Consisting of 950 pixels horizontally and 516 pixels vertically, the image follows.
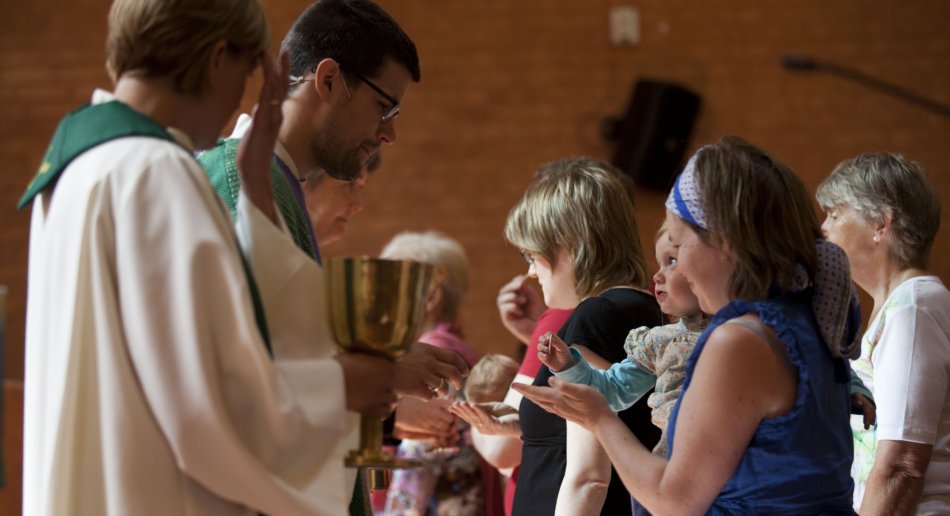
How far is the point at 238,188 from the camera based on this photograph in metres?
2.22

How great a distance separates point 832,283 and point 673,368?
47cm

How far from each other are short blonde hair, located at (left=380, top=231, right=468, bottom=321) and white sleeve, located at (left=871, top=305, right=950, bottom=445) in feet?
6.44

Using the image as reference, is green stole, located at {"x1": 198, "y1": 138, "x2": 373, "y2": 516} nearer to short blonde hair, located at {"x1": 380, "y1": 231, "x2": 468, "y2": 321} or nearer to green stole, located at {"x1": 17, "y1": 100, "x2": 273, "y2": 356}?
green stole, located at {"x1": 17, "y1": 100, "x2": 273, "y2": 356}

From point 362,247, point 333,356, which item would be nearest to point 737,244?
point 333,356

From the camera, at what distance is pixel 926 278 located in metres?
2.88

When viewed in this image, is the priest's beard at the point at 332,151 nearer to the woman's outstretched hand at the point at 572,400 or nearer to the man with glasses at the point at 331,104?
the man with glasses at the point at 331,104

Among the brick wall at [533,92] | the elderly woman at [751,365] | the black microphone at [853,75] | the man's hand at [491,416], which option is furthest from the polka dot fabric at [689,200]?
the black microphone at [853,75]

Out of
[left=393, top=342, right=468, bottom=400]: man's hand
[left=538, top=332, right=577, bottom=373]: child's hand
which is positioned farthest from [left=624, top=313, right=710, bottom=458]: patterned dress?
[left=393, top=342, right=468, bottom=400]: man's hand

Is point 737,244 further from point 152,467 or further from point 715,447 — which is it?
point 152,467

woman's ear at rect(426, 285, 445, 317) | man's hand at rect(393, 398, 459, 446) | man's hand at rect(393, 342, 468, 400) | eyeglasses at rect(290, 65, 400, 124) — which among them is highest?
eyeglasses at rect(290, 65, 400, 124)

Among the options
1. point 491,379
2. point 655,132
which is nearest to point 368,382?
point 491,379

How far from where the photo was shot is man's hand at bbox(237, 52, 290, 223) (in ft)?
6.03

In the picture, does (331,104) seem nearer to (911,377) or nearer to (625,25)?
(911,377)

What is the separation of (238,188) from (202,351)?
675mm
